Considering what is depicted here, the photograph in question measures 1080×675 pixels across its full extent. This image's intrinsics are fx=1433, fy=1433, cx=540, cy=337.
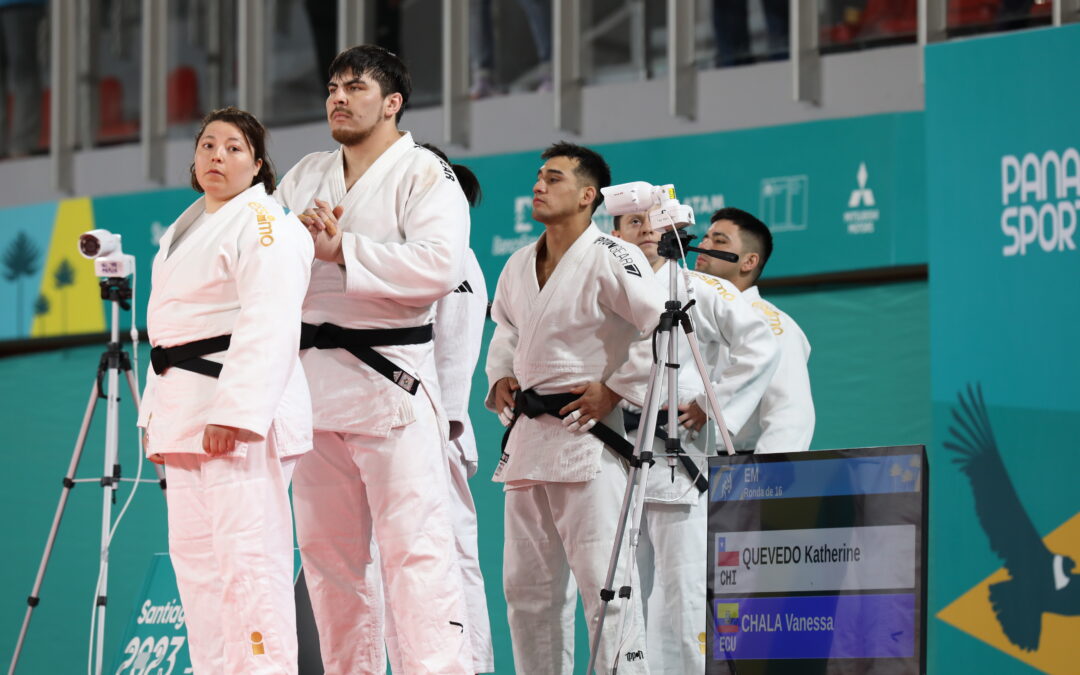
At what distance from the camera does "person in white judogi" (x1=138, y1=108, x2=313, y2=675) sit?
10.1 ft

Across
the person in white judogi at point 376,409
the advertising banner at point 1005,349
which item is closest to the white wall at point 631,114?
the advertising banner at point 1005,349

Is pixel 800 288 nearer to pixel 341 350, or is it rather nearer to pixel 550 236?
pixel 550 236

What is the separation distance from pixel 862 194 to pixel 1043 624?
189 centimetres

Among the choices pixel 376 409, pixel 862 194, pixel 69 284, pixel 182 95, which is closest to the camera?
pixel 376 409

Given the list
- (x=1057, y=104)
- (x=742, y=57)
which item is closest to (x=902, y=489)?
(x=1057, y=104)

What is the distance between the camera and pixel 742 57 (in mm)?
6484

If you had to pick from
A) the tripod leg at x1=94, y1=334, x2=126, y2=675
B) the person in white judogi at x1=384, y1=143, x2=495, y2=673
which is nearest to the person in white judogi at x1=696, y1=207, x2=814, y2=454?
the person in white judogi at x1=384, y1=143, x2=495, y2=673

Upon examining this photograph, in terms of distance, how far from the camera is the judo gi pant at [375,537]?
328cm

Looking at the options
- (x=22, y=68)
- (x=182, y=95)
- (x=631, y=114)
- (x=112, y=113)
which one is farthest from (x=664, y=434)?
(x=22, y=68)

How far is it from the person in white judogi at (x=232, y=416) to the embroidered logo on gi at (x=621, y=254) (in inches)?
38.8

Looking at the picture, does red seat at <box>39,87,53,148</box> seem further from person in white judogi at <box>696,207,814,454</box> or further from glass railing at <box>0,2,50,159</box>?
person in white judogi at <box>696,207,814,454</box>

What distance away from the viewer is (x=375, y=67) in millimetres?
3559

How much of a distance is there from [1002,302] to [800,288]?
1.32m

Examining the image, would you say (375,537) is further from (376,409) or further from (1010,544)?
(1010,544)
